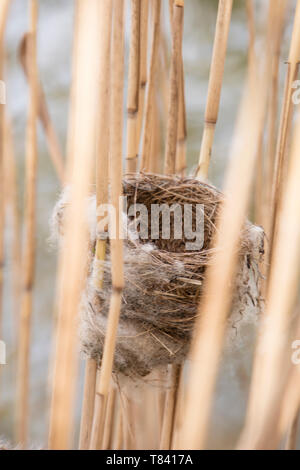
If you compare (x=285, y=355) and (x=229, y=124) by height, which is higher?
(x=229, y=124)

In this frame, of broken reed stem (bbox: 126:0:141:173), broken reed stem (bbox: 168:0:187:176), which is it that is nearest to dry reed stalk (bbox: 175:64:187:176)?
broken reed stem (bbox: 168:0:187:176)

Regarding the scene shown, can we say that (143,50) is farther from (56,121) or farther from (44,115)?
(56,121)

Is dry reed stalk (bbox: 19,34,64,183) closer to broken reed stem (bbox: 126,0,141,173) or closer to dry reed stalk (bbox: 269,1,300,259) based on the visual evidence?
broken reed stem (bbox: 126,0,141,173)

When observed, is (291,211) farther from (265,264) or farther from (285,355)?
(265,264)

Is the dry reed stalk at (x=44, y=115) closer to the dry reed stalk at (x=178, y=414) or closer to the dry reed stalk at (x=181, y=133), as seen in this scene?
the dry reed stalk at (x=181, y=133)

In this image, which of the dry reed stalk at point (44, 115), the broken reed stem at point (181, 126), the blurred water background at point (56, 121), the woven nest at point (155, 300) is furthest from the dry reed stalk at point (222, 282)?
the blurred water background at point (56, 121)
